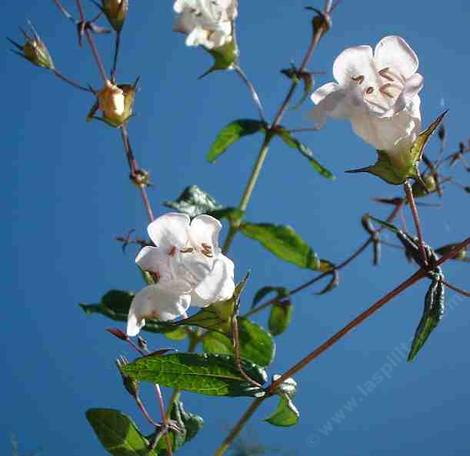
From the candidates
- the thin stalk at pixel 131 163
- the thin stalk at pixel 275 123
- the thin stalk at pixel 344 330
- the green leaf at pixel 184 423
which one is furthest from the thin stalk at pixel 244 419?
the thin stalk at pixel 275 123

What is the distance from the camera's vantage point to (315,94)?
1.77 ft

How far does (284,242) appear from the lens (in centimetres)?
92

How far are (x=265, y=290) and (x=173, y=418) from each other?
313mm

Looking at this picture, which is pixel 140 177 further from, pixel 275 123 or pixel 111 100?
pixel 275 123

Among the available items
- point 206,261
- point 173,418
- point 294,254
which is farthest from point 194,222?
point 294,254

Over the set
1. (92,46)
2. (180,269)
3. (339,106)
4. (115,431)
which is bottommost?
(115,431)

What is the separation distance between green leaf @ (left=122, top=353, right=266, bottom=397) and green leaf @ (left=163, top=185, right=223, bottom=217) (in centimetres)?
33

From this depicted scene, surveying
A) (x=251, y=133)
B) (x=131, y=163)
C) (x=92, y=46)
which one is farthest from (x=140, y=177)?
(x=251, y=133)

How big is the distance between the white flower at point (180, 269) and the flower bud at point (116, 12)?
A: 0.27 m

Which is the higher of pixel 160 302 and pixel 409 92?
pixel 409 92

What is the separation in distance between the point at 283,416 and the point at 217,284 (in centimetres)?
17

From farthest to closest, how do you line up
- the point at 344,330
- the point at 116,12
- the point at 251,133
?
the point at 251,133
the point at 116,12
the point at 344,330

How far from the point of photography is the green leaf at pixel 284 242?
0.90m

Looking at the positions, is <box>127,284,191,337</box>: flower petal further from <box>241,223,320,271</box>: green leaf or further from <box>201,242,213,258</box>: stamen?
<box>241,223,320,271</box>: green leaf
